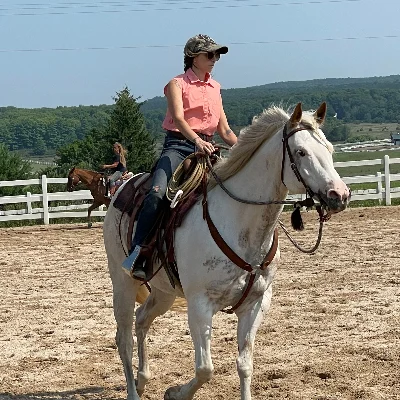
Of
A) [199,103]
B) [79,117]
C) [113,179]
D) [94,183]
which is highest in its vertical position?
[79,117]

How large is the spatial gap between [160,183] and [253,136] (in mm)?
812

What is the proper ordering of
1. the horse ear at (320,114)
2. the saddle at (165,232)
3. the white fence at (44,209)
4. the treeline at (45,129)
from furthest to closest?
the treeline at (45,129)
the white fence at (44,209)
the saddle at (165,232)
the horse ear at (320,114)

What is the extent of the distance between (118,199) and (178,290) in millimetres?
965

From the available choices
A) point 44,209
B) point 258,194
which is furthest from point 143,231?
point 44,209

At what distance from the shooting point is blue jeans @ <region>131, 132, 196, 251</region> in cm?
512

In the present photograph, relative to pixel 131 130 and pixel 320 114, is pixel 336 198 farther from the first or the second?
pixel 131 130

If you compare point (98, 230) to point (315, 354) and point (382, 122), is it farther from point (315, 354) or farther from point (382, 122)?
point (382, 122)

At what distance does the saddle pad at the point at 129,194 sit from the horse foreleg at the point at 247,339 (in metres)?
1.25

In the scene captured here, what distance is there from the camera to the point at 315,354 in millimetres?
6363

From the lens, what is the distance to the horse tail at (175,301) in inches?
228

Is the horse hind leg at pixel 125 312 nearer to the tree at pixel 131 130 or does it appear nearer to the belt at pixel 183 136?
the belt at pixel 183 136

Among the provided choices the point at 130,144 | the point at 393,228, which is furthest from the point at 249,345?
the point at 130,144

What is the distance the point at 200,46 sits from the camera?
5207 millimetres

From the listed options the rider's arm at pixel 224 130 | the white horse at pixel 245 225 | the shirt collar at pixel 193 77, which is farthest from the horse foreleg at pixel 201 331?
the shirt collar at pixel 193 77
